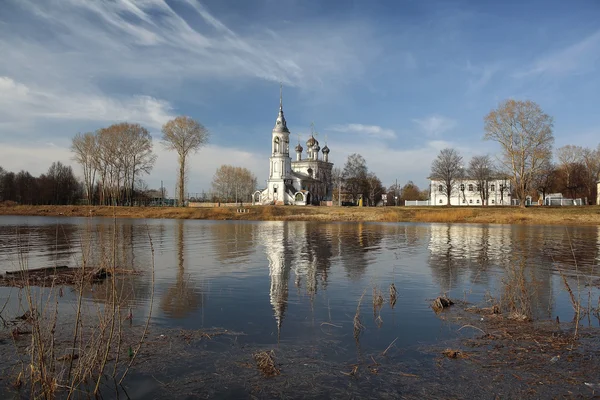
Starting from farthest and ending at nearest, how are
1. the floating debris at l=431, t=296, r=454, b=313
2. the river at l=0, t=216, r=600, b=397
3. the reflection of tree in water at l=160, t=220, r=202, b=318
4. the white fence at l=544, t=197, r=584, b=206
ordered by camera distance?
→ the white fence at l=544, t=197, r=584, b=206
the floating debris at l=431, t=296, r=454, b=313
the reflection of tree in water at l=160, t=220, r=202, b=318
the river at l=0, t=216, r=600, b=397

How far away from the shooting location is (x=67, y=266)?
15141 mm

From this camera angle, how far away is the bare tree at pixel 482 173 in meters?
97.6

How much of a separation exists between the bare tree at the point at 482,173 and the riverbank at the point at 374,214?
36242mm

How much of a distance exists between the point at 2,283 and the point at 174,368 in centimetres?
844

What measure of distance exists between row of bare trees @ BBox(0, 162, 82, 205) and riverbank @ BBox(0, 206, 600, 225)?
94.4 ft

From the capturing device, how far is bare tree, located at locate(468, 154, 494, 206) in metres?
97.6

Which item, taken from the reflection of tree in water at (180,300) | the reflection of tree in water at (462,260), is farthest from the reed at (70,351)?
the reflection of tree in water at (462,260)

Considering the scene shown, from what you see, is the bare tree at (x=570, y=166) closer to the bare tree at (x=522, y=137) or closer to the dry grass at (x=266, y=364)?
the bare tree at (x=522, y=137)

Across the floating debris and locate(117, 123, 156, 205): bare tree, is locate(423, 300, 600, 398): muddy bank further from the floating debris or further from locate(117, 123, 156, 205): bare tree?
locate(117, 123, 156, 205): bare tree

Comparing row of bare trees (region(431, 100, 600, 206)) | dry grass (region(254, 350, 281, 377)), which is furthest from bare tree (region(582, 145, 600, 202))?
dry grass (region(254, 350, 281, 377))

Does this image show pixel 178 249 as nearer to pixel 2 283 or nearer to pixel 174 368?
pixel 2 283

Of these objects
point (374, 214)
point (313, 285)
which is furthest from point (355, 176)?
point (313, 285)

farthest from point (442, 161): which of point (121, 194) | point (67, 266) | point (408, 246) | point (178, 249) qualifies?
point (67, 266)

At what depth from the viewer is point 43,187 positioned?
10638cm
